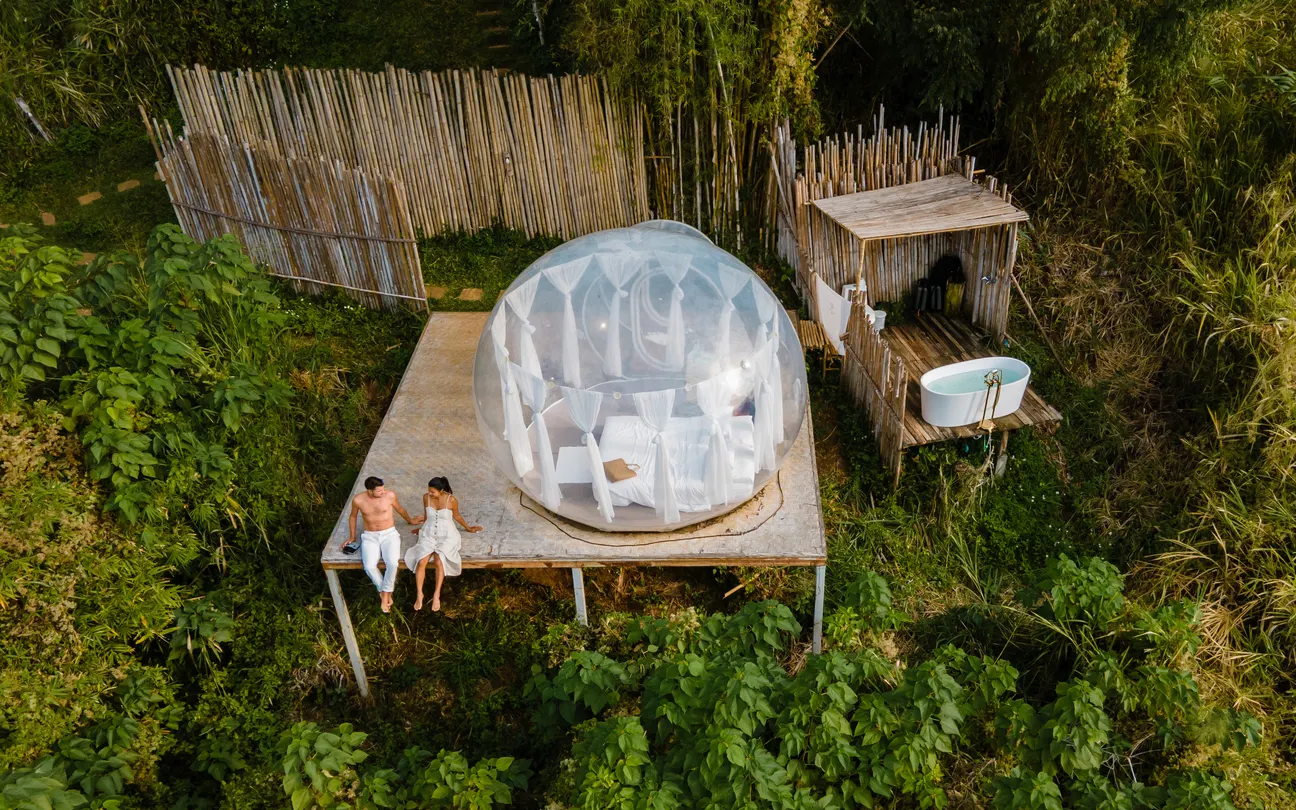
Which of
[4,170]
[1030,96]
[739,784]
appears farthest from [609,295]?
[4,170]

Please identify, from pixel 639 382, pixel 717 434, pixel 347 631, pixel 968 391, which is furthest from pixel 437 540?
pixel 968 391

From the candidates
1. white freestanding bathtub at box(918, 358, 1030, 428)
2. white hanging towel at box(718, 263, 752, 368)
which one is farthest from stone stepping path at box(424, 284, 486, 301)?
white freestanding bathtub at box(918, 358, 1030, 428)

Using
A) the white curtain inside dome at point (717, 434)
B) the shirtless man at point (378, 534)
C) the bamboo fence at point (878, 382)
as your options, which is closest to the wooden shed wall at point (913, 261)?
the bamboo fence at point (878, 382)

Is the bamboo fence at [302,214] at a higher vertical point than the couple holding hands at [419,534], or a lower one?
higher

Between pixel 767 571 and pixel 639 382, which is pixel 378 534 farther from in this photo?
pixel 767 571

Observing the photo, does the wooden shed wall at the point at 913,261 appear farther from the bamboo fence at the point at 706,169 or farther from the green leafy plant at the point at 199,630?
the green leafy plant at the point at 199,630

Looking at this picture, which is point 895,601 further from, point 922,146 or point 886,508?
point 922,146
